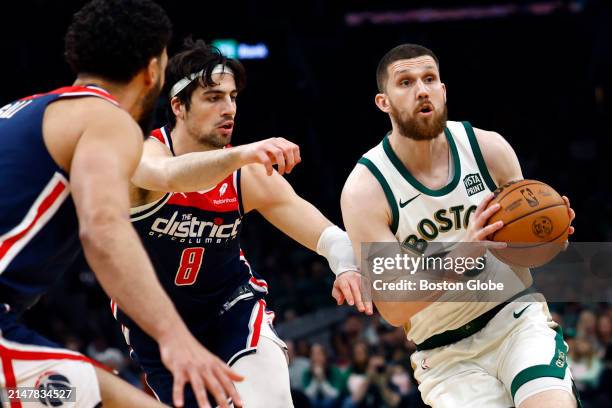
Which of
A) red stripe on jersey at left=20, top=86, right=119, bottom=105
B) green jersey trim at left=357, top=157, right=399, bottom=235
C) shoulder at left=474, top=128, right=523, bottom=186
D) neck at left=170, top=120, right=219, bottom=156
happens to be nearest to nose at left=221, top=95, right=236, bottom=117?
Result: neck at left=170, top=120, right=219, bottom=156

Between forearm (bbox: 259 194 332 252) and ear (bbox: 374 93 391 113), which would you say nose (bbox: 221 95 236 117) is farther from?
ear (bbox: 374 93 391 113)

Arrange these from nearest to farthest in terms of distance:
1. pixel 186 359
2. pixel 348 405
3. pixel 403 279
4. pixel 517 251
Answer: pixel 186 359 < pixel 517 251 < pixel 403 279 < pixel 348 405

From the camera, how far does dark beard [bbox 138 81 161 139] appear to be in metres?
3.62

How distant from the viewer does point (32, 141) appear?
3.26 meters

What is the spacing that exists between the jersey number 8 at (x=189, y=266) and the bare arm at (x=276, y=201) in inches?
16.4

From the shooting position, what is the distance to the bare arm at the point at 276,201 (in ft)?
17.1

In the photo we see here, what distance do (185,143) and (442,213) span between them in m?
1.66

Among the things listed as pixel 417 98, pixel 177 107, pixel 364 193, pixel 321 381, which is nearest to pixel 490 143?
pixel 417 98

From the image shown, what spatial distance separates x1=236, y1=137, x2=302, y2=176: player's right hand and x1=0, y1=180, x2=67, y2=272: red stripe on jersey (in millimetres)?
942

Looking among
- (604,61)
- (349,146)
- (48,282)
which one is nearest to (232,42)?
(349,146)

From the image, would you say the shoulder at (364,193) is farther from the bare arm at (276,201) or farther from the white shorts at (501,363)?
the white shorts at (501,363)

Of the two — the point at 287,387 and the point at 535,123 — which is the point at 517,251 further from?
the point at 535,123

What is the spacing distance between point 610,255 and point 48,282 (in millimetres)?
8283
